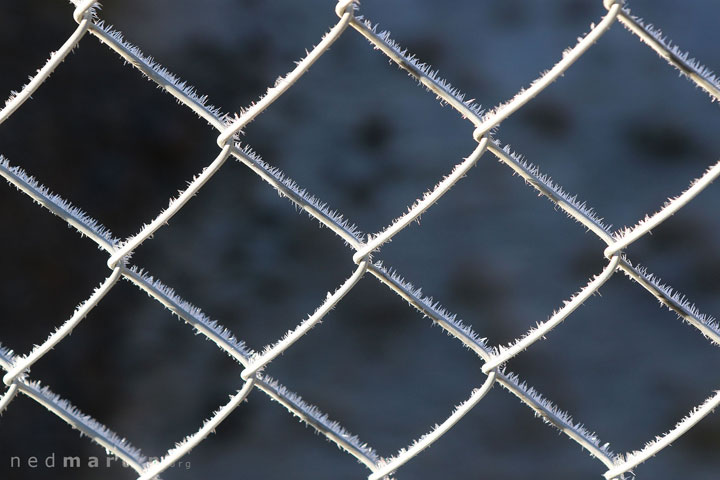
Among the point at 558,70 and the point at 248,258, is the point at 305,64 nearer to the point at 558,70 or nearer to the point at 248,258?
the point at 558,70

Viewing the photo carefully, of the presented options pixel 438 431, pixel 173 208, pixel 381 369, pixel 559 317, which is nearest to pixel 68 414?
pixel 173 208

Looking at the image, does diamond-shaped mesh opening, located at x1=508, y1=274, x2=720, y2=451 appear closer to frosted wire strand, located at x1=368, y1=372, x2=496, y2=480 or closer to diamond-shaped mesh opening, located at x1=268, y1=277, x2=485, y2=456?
diamond-shaped mesh opening, located at x1=268, y1=277, x2=485, y2=456

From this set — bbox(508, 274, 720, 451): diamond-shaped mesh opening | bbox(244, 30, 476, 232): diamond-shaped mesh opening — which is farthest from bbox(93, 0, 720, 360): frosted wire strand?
bbox(244, 30, 476, 232): diamond-shaped mesh opening

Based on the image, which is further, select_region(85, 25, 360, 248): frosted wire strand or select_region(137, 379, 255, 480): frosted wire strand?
select_region(137, 379, 255, 480): frosted wire strand

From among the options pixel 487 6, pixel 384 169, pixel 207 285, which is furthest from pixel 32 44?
pixel 487 6

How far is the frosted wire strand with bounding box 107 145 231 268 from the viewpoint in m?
0.62

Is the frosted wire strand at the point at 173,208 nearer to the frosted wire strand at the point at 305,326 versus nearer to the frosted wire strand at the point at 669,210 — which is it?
the frosted wire strand at the point at 305,326

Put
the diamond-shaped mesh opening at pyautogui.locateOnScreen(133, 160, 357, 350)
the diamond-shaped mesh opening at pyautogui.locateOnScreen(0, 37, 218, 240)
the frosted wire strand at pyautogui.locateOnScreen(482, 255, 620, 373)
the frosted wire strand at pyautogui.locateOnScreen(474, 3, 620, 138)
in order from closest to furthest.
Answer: the frosted wire strand at pyautogui.locateOnScreen(474, 3, 620, 138) < the frosted wire strand at pyautogui.locateOnScreen(482, 255, 620, 373) < the diamond-shaped mesh opening at pyautogui.locateOnScreen(133, 160, 357, 350) < the diamond-shaped mesh opening at pyautogui.locateOnScreen(0, 37, 218, 240)

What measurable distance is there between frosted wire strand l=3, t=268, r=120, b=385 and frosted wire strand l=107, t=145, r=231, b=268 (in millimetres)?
19

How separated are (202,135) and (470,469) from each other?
1026mm

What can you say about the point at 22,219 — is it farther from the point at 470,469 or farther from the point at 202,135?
the point at 470,469

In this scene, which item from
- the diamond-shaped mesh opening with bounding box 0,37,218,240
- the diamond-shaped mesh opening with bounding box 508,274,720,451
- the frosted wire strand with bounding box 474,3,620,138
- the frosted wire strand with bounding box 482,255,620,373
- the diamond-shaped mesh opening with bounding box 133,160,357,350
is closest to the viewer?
the frosted wire strand with bounding box 474,3,620,138

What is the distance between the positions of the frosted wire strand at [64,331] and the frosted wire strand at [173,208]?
0.8 inches

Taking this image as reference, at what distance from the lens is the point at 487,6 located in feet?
6.72
